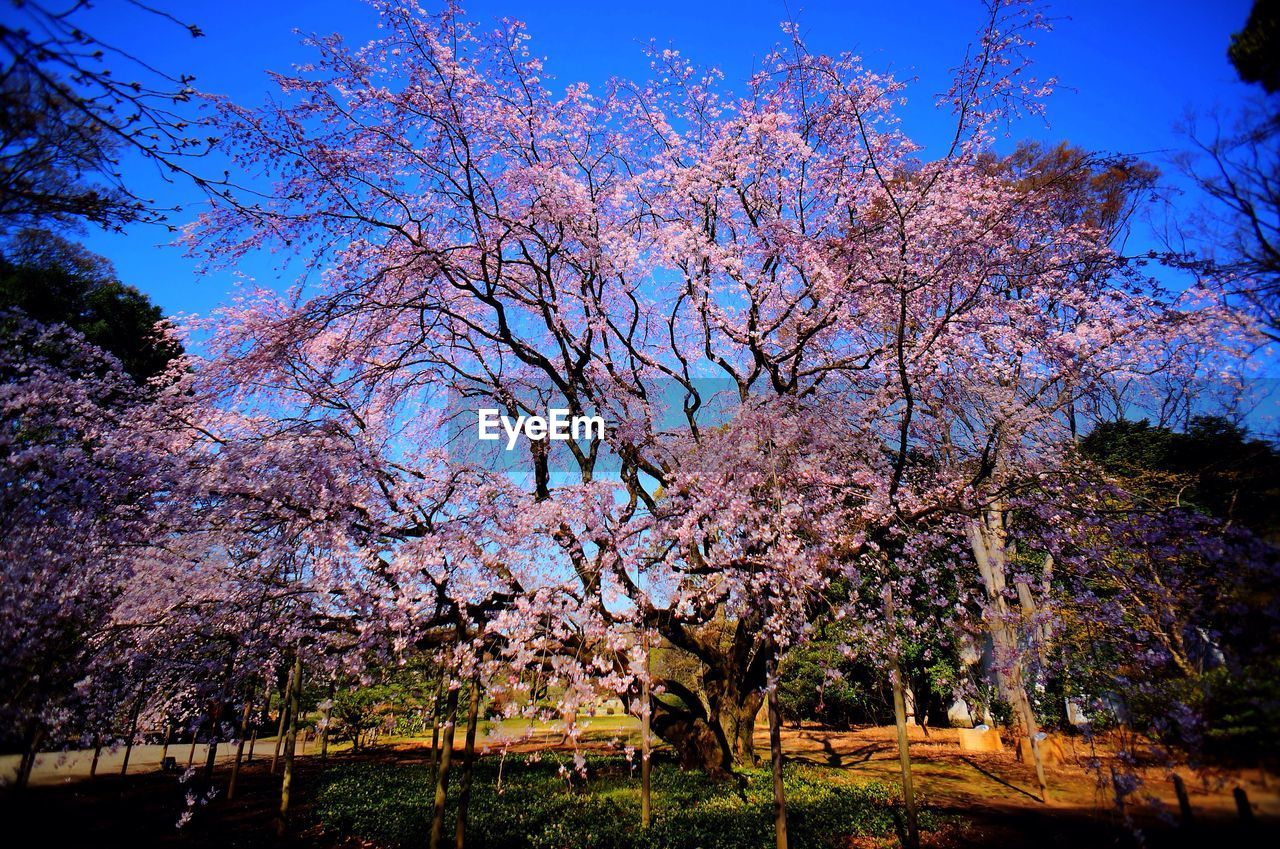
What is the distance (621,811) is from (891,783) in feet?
21.7

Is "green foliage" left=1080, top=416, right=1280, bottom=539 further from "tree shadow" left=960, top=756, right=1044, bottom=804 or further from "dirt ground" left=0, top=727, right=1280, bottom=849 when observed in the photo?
"tree shadow" left=960, top=756, right=1044, bottom=804

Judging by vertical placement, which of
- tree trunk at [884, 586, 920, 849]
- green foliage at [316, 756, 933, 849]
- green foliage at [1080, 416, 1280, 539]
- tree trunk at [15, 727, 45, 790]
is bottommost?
green foliage at [316, 756, 933, 849]

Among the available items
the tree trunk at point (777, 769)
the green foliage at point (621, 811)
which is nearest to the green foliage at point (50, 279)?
the tree trunk at point (777, 769)

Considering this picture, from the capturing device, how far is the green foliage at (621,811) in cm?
723

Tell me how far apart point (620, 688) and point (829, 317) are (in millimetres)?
6805

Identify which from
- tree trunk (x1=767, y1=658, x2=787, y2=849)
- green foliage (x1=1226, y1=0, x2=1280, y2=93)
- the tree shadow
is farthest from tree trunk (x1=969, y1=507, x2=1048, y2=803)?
green foliage (x1=1226, y1=0, x2=1280, y2=93)

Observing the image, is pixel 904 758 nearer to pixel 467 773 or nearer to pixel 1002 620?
pixel 1002 620

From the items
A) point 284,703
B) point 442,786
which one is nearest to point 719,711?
point 442,786

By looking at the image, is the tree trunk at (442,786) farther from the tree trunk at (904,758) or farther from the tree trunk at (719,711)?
the tree trunk at (904,758)

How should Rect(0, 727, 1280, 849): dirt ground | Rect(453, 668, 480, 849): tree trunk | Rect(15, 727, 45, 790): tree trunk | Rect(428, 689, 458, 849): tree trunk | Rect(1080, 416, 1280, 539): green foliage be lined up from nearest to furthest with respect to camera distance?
Rect(0, 727, 1280, 849): dirt ground, Rect(1080, 416, 1280, 539): green foliage, Rect(15, 727, 45, 790): tree trunk, Rect(428, 689, 458, 849): tree trunk, Rect(453, 668, 480, 849): tree trunk

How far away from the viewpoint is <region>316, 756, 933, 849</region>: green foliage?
723cm

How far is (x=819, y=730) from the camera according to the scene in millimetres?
23172

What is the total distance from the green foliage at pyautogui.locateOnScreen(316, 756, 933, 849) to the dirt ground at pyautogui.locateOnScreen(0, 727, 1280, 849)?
610 millimetres

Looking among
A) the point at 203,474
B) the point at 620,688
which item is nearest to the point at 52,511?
the point at 203,474
